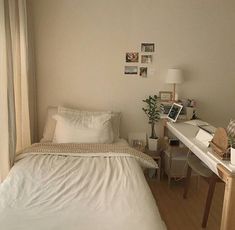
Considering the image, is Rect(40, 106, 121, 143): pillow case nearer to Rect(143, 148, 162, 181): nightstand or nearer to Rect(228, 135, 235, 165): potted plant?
Rect(143, 148, 162, 181): nightstand

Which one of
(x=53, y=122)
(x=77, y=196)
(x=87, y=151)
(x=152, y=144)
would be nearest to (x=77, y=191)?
Result: (x=77, y=196)

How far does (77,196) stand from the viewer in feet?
5.83

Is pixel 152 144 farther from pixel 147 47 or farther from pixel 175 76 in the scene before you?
pixel 147 47

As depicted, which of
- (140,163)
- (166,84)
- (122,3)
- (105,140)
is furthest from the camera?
(166,84)

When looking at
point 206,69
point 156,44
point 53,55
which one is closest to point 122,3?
point 156,44

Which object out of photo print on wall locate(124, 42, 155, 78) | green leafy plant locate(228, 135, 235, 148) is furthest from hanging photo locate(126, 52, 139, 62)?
green leafy plant locate(228, 135, 235, 148)

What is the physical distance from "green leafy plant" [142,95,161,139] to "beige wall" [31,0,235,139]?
0.09m

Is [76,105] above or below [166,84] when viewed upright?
below

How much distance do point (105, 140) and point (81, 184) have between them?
959 mm

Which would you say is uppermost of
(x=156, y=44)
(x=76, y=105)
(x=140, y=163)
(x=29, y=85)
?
(x=156, y=44)

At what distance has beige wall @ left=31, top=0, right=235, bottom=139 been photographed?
3.10 metres

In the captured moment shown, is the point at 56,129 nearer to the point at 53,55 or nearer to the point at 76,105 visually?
the point at 76,105

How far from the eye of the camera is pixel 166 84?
3307 millimetres

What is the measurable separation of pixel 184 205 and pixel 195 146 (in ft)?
3.00
